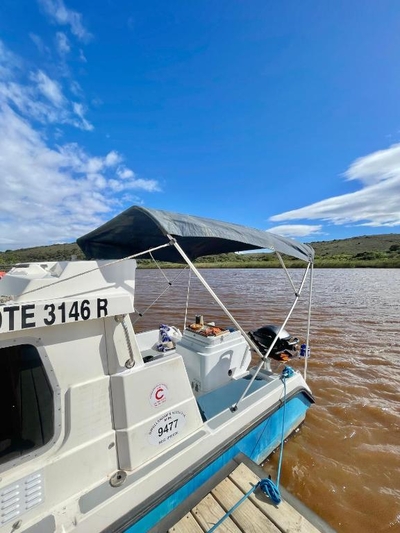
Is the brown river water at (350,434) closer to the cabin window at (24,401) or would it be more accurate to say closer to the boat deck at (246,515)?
the boat deck at (246,515)

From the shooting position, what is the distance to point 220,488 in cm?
226

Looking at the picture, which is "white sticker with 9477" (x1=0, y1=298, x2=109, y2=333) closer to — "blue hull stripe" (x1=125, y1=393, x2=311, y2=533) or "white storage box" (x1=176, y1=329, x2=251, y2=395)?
"blue hull stripe" (x1=125, y1=393, x2=311, y2=533)

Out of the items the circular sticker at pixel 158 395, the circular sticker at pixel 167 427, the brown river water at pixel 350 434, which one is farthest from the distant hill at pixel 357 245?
the circular sticker at pixel 158 395

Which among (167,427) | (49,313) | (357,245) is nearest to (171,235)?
(49,313)

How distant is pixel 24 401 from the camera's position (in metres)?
1.80

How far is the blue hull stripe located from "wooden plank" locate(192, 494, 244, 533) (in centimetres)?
12

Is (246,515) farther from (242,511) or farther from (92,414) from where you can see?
(92,414)

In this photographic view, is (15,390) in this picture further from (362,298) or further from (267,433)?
(362,298)

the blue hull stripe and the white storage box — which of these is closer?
the blue hull stripe

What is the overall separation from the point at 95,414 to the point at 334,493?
315 cm

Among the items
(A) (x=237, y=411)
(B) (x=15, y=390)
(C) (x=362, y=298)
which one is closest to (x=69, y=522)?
(B) (x=15, y=390)

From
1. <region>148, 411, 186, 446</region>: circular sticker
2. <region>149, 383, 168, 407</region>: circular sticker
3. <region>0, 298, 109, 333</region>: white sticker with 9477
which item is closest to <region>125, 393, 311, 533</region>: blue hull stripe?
<region>148, 411, 186, 446</region>: circular sticker

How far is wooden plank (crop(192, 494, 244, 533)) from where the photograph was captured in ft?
6.47

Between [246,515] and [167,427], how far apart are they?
903 mm
